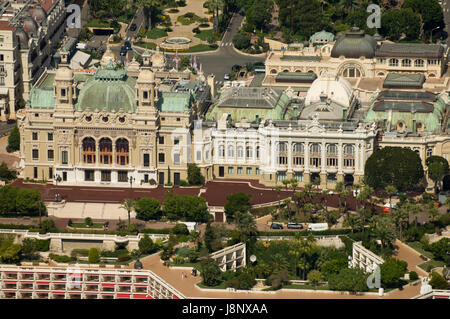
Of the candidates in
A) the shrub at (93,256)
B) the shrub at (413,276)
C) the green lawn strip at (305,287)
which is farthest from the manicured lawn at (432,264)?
the shrub at (93,256)

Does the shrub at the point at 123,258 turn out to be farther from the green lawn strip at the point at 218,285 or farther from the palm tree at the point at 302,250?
the palm tree at the point at 302,250

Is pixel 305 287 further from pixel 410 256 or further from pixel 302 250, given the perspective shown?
pixel 410 256

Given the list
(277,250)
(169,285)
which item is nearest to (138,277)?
(169,285)

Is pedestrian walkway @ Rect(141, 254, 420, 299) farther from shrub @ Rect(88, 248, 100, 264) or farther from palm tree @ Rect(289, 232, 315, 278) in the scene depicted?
shrub @ Rect(88, 248, 100, 264)

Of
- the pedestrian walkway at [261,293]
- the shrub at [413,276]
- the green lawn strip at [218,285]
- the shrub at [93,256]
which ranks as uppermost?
the shrub at [93,256]

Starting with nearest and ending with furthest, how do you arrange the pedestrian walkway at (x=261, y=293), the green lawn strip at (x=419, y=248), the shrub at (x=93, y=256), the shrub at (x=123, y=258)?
the pedestrian walkway at (x=261, y=293)
the green lawn strip at (x=419, y=248)
the shrub at (x=93, y=256)
the shrub at (x=123, y=258)

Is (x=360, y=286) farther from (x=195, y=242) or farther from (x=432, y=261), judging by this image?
(x=195, y=242)

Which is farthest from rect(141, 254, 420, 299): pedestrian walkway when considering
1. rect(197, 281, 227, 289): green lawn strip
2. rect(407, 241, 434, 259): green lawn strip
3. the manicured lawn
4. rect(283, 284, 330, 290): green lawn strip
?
rect(407, 241, 434, 259): green lawn strip
